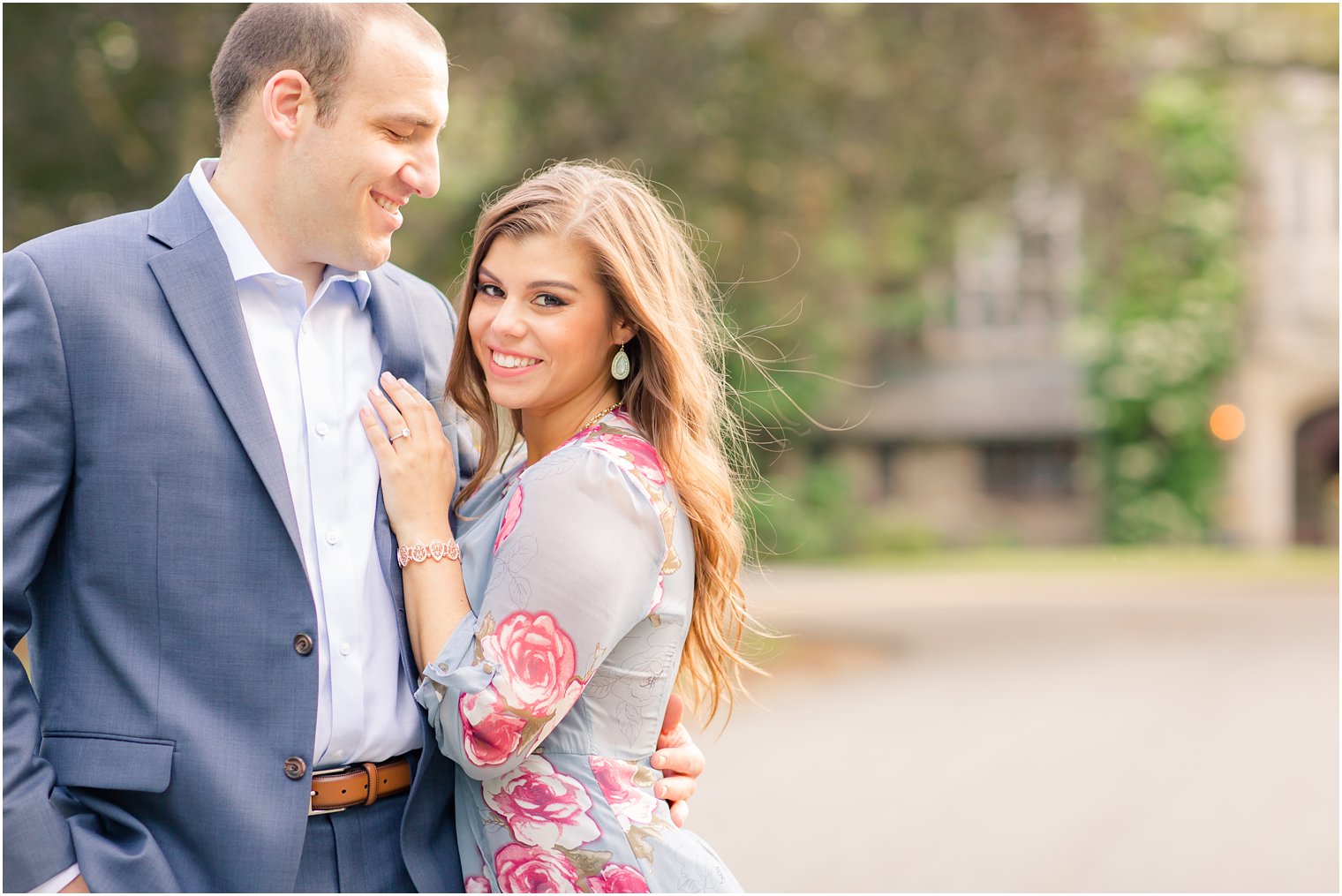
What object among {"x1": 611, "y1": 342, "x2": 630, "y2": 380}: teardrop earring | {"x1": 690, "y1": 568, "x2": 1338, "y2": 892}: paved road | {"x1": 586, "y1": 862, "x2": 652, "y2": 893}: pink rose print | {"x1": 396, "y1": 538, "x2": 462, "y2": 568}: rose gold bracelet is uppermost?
{"x1": 611, "y1": 342, "x2": 630, "y2": 380}: teardrop earring

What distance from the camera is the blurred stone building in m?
29.6

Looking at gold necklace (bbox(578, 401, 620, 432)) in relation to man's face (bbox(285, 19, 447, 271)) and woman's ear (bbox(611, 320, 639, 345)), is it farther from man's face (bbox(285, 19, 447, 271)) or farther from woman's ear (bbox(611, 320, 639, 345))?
man's face (bbox(285, 19, 447, 271))

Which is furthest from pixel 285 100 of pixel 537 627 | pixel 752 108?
pixel 752 108

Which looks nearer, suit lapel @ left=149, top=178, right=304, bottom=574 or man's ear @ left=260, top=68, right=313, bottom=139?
suit lapel @ left=149, top=178, right=304, bottom=574

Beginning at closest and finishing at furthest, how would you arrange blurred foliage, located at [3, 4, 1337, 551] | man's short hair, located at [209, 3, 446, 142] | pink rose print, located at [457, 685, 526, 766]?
pink rose print, located at [457, 685, 526, 766]
man's short hair, located at [209, 3, 446, 142]
blurred foliage, located at [3, 4, 1337, 551]

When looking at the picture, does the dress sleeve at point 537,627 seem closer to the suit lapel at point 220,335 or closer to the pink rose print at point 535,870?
the pink rose print at point 535,870

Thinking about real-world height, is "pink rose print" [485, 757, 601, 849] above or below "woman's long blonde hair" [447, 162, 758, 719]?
below

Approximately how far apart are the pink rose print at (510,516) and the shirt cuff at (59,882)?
2.90 feet

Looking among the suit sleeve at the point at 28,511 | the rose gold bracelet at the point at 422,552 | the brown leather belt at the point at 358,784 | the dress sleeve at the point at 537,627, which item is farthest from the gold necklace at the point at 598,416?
the suit sleeve at the point at 28,511

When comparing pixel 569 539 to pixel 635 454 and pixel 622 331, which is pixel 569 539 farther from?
pixel 622 331

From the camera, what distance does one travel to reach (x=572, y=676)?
2.51 meters

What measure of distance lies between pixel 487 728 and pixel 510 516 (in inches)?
15.6

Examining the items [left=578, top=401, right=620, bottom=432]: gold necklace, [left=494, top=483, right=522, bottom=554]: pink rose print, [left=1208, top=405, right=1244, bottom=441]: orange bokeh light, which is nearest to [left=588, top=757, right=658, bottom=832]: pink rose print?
[left=494, top=483, right=522, bottom=554]: pink rose print

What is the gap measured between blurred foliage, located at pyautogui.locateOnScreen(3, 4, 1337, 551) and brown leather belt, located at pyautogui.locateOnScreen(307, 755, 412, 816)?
588 centimetres
